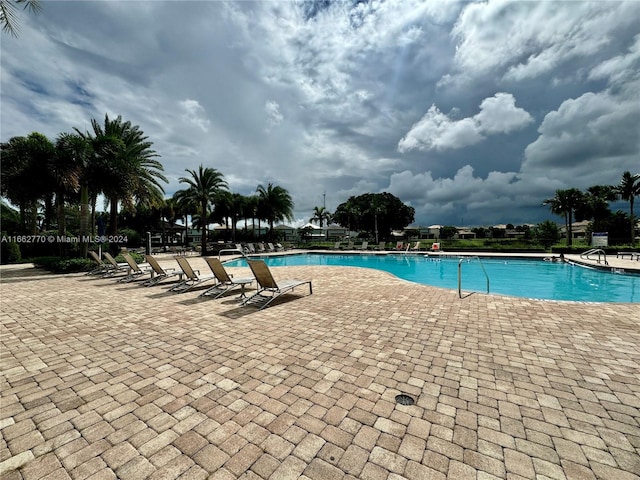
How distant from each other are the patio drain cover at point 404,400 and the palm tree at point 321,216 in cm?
6916

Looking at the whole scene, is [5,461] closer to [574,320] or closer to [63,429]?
[63,429]

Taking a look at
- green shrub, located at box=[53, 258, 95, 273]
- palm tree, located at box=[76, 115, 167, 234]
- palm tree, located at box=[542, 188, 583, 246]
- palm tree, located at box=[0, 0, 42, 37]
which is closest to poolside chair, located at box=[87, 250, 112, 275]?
green shrub, located at box=[53, 258, 95, 273]

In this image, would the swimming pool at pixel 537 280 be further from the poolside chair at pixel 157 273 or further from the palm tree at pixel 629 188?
the palm tree at pixel 629 188

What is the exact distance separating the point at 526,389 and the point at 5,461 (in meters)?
4.48

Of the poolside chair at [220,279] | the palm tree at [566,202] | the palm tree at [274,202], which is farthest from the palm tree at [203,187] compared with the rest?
the palm tree at [566,202]

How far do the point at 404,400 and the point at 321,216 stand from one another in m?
70.0

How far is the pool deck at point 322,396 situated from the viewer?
1.92m

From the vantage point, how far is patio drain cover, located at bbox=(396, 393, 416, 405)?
103 inches

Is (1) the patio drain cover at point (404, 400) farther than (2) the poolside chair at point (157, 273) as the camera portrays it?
No

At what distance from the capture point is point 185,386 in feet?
9.62

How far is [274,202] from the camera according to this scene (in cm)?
3588

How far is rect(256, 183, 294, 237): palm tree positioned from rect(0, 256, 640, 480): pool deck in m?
31.0

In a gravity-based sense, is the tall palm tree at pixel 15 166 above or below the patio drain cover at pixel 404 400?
above

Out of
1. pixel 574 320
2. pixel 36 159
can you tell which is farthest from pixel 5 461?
pixel 36 159
